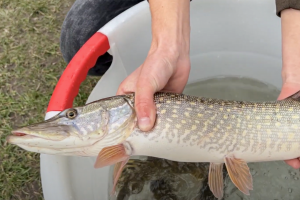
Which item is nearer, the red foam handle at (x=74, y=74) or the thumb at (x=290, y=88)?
the red foam handle at (x=74, y=74)

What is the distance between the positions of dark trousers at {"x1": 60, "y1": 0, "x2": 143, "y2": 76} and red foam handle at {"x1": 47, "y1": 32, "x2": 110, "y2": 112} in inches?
10.5

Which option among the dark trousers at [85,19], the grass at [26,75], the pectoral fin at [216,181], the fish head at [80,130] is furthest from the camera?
the grass at [26,75]

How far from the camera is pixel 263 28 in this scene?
6.00ft

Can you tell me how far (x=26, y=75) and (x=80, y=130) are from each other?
1358 millimetres

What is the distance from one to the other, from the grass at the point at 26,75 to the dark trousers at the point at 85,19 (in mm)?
435

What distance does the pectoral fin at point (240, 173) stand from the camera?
1.21m

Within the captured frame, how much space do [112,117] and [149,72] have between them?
0.73 ft

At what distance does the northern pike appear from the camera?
1.07 m

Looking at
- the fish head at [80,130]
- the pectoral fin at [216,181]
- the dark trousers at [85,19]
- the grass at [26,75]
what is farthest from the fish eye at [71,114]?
the grass at [26,75]

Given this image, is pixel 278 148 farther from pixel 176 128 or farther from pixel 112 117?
pixel 112 117

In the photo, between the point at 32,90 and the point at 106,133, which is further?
the point at 32,90

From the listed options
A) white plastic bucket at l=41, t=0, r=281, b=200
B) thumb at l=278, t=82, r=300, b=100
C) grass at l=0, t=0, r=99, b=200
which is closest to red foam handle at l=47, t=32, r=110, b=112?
white plastic bucket at l=41, t=0, r=281, b=200

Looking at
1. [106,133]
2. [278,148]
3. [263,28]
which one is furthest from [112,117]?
[263,28]

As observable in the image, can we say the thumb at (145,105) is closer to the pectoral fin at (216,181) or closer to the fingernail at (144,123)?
the fingernail at (144,123)
